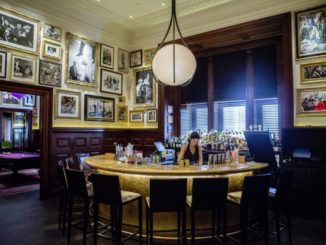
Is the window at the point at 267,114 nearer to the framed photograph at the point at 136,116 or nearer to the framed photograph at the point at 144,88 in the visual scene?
the framed photograph at the point at 144,88

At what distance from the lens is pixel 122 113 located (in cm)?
789

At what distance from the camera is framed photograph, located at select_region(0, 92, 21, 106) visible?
1085 centimetres

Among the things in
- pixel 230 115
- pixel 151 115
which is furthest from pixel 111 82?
pixel 230 115

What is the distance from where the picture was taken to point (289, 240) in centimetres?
354

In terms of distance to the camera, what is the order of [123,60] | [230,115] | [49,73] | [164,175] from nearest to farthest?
[164,175]
[49,73]
[230,115]
[123,60]

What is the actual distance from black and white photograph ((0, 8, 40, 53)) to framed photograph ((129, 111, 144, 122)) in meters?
3.14

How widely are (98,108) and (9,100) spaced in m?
6.10

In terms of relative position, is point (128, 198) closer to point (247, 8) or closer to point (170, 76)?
point (170, 76)

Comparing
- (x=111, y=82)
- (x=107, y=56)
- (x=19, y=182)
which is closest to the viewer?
(x=107, y=56)

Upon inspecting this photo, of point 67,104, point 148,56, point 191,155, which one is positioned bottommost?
point 191,155

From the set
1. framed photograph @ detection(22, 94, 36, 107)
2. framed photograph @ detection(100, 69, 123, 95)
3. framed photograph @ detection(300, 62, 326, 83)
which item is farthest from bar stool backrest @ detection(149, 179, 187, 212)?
framed photograph @ detection(22, 94, 36, 107)

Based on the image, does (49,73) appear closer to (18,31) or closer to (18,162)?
(18,31)

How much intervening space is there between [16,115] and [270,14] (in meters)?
11.1

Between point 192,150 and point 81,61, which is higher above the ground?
point 81,61
